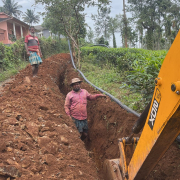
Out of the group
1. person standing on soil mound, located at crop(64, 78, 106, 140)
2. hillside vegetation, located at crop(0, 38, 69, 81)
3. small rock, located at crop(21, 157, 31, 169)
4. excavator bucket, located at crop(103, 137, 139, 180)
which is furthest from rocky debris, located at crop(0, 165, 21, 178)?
hillside vegetation, located at crop(0, 38, 69, 81)

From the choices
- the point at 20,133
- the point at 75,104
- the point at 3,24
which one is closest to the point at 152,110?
the point at 20,133

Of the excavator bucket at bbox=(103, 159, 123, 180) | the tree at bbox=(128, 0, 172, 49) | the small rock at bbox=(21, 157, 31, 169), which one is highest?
the tree at bbox=(128, 0, 172, 49)

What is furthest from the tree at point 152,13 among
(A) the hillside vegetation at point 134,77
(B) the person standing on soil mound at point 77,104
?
(B) the person standing on soil mound at point 77,104

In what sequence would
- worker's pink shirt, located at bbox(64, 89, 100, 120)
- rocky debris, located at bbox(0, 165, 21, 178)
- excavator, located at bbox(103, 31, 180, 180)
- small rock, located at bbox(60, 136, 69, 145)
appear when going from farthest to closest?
worker's pink shirt, located at bbox(64, 89, 100, 120) < small rock, located at bbox(60, 136, 69, 145) < rocky debris, located at bbox(0, 165, 21, 178) < excavator, located at bbox(103, 31, 180, 180)

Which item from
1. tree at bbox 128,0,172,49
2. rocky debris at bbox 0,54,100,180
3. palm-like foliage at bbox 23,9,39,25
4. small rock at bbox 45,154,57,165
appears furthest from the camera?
palm-like foliage at bbox 23,9,39,25

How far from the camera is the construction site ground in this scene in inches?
92.1

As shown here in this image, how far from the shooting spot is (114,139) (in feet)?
14.8

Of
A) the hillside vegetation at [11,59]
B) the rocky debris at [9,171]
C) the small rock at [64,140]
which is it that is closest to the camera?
the rocky debris at [9,171]

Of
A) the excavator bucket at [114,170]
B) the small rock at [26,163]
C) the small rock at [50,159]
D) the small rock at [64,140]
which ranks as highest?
the small rock at [26,163]

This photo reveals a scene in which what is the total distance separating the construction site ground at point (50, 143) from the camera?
7.68 ft

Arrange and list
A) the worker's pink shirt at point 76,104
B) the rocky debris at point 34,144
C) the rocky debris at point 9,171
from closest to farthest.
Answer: the rocky debris at point 9,171 → the rocky debris at point 34,144 → the worker's pink shirt at point 76,104

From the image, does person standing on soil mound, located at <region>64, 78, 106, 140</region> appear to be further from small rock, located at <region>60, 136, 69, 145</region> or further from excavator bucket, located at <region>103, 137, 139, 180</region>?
excavator bucket, located at <region>103, 137, 139, 180</region>

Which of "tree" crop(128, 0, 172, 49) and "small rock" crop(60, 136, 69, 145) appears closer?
"small rock" crop(60, 136, 69, 145)

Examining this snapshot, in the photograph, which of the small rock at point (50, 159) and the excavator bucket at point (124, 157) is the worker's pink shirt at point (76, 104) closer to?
the small rock at point (50, 159)
